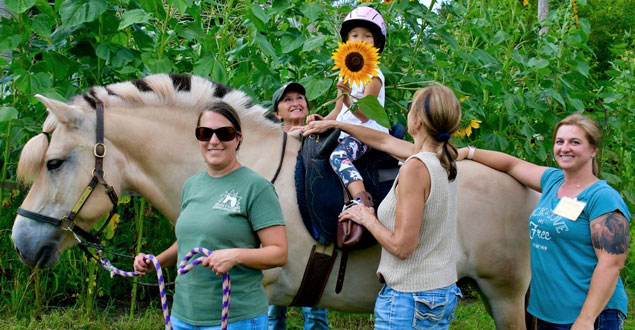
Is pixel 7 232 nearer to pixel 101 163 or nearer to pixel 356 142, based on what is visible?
pixel 101 163

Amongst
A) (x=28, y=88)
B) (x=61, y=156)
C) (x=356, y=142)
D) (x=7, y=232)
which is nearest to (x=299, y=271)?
(x=356, y=142)

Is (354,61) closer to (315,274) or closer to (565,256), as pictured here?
(315,274)

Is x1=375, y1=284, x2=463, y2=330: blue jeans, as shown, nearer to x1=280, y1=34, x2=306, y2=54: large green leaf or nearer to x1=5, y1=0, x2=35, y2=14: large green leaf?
x1=280, y1=34, x2=306, y2=54: large green leaf

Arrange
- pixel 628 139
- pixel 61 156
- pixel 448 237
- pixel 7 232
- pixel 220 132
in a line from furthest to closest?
1. pixel 628 139
2. pixel 7 232
3. pixel 61 156
4. pixel 448 237
5. pixel 220 132

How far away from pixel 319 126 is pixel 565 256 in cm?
139

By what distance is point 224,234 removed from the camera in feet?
7.31

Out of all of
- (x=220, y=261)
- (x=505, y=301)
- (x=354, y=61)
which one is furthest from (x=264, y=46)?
(x=505, y=301)

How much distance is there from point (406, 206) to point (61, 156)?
1.65 metres

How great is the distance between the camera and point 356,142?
3148mm

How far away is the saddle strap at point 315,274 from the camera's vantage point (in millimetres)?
3041

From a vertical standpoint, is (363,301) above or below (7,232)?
below

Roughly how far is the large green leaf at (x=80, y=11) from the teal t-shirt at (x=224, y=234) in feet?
6.16

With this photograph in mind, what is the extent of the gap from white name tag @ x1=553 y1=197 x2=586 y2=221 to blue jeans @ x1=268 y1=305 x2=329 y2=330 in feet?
7.02

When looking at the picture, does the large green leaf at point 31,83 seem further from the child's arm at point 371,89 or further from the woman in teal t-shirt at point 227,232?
the child's arm at point 371,89
